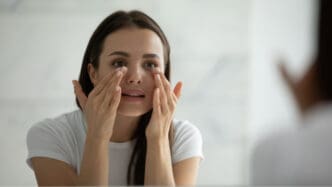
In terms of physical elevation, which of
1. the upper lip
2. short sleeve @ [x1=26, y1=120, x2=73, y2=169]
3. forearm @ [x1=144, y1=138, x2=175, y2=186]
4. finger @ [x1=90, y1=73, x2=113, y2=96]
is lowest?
forearm @ [x1=144, y1=138, x2=175, y2=186]

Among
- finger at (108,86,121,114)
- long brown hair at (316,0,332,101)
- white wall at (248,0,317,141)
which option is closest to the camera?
long brown hair at (316,0,332,101)

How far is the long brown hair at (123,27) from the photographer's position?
925mm

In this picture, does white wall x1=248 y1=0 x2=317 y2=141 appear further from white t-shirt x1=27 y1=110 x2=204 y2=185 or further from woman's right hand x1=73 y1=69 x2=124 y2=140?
woman's right hand x1=73 y1=69 x2=124 y2=140

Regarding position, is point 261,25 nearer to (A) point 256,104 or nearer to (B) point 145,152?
(A) point 256,104

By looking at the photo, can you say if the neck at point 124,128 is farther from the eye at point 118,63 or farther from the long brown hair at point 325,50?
the long brown hair at point 325,50

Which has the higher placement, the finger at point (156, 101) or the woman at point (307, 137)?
the woman at point (307, 137)

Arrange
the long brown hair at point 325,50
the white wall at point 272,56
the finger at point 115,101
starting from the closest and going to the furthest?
the long brown hair at point 325,50, the finger at point 115,101, the white wall at point 272,56

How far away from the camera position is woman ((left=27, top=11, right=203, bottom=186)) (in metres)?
0.88

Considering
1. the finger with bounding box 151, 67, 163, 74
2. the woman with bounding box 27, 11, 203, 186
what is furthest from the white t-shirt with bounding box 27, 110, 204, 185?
the finger with bounding box 151, 67, 163, 74

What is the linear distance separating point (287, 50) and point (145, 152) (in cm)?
37

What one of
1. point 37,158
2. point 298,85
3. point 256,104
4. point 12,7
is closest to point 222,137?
point 256,104

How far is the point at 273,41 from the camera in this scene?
1.03 meters

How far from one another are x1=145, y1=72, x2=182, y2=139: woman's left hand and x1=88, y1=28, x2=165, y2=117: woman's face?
0.02 metres

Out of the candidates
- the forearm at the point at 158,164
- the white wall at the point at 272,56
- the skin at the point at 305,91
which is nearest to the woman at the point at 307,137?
the skin at the point at 305,91
